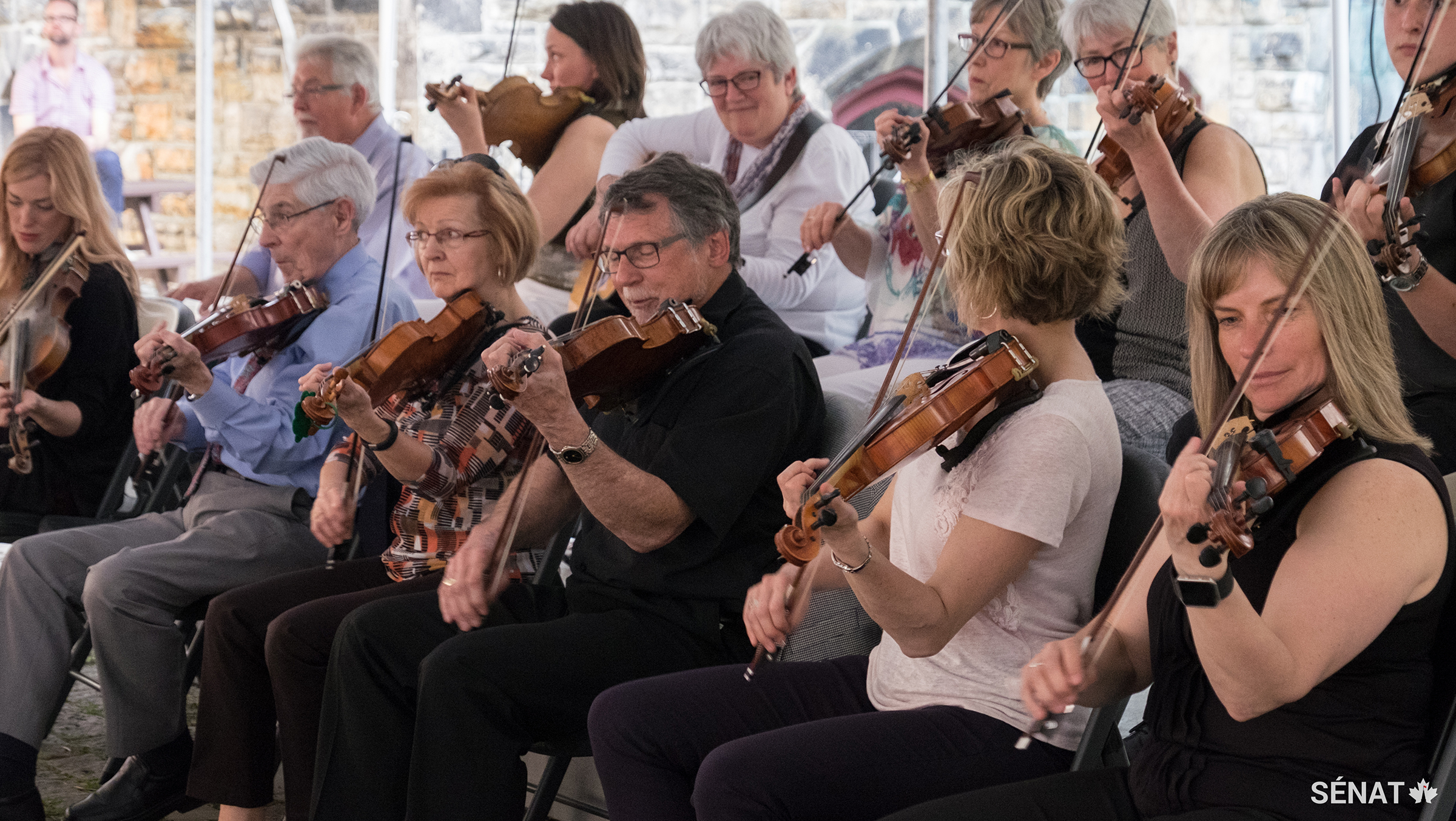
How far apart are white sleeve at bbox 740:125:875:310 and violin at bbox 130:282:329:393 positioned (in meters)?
0.99

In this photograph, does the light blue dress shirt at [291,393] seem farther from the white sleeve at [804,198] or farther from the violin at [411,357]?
the white sleeve at [804,198]

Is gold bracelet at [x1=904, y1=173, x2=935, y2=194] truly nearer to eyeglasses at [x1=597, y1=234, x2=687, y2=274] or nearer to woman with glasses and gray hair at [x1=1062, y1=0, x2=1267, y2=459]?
woman with glasses and gray hair at [x1=1062, y1=0, x2=1267, y2=459]

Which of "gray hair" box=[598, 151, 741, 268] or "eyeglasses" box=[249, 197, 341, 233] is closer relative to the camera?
"gray hair" box=[598, 151, 741, 268]

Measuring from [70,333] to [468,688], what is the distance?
1.90m

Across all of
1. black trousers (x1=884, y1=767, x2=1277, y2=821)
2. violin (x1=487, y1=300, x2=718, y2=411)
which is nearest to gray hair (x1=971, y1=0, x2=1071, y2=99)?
violin (x1=487, y1=300, x2=718, y2=411)

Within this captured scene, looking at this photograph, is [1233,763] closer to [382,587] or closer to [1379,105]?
[1379,105]

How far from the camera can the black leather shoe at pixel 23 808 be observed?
2.58m

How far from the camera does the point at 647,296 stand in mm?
2330

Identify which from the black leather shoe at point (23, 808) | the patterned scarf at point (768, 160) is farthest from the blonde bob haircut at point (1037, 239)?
the black leather shoe at point (23, 808)

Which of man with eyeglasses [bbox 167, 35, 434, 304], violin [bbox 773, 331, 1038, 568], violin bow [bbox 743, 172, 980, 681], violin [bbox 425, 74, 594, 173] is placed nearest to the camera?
violin [bbox 773, 331, 1038, 568]

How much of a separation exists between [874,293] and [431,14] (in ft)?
12.6

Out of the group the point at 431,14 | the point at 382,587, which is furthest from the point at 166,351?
the point at 431,14

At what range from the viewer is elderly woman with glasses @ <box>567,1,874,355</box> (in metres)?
3.25

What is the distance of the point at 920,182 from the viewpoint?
8.96 ft
